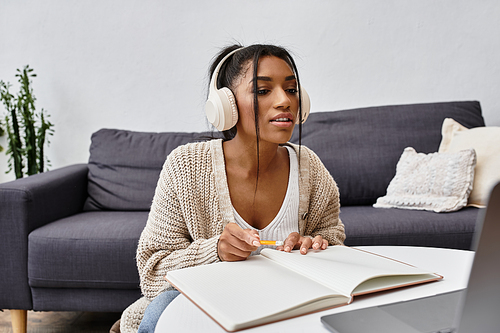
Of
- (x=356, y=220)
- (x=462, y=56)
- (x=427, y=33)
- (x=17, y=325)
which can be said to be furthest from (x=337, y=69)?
(x=17, y=325)

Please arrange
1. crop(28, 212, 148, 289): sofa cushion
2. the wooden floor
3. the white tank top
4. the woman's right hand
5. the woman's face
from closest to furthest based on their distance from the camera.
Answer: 1. the woman's right hand
2. the woman's face
3. the white tank top
4. crop(28, 212, 148, 289): sofa cushion
5. the wooden floor

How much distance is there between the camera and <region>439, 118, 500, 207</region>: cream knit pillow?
5.74 ft

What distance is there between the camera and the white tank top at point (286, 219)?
970 millimetres

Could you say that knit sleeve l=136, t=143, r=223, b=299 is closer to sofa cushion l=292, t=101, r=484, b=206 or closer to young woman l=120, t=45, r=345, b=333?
young woman l=120, t=45, r=345, b=333

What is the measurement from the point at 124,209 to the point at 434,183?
1.44 meters

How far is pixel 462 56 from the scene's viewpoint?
95.7 inches

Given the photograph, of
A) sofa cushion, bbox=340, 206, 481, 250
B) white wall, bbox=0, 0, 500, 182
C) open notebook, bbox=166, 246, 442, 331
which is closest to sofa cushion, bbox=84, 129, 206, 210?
white wall, bbox=0, 0, 500, 182

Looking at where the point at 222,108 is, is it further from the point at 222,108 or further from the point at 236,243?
the point at 236,243

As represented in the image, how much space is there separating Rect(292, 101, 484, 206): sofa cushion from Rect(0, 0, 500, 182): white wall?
0.35 meters

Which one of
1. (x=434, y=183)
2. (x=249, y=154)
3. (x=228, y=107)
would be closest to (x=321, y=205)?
(x=249, y=154)

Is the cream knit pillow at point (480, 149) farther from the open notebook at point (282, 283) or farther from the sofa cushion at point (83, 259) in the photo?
the sofa cushion at point (83, 259)

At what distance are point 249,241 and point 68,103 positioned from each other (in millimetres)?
2269

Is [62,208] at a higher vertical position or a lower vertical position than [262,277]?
lower

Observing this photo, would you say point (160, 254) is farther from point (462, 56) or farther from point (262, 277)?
point (462, 56)
